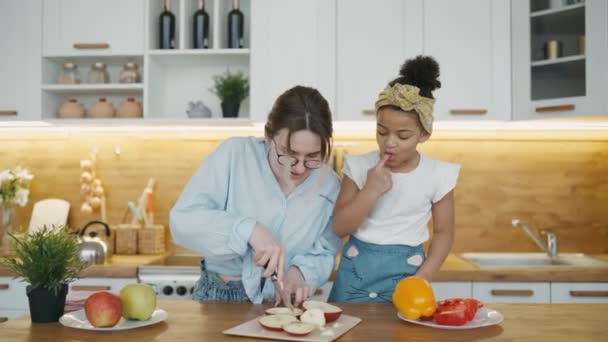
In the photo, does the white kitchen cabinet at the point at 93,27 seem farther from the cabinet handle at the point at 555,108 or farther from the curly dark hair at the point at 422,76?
the cabinet handle at the point at 555,108

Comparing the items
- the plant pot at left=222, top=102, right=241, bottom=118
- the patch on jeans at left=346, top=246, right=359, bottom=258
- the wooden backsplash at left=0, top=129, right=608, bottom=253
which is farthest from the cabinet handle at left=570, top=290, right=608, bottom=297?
the plant pot at left=222, top=102, right=241, bottom=118

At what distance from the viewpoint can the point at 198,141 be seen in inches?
130

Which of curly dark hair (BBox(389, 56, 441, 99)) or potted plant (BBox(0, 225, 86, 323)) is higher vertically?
curly dark hair (BBox(389, 56, 441, 99))

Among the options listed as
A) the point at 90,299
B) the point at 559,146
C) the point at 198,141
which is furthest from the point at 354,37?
the point at 90,299

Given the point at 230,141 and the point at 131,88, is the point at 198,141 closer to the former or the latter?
the point at 131,88

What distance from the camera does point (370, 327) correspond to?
4.42 ft

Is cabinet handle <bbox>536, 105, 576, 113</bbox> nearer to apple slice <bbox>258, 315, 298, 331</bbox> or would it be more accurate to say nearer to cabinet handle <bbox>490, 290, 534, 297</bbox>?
cabinet handle <bbox>490, 290, 534, 297</bbox>

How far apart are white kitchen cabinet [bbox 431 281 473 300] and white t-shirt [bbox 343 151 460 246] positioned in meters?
0.82

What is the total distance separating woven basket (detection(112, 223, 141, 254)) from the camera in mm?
3100

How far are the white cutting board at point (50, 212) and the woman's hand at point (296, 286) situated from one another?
2056 mm

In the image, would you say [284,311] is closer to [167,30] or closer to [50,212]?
[167,30]

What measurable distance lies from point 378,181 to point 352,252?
0.28 m

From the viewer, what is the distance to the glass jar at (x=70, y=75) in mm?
3061

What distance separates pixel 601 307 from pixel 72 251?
1.32 metres
